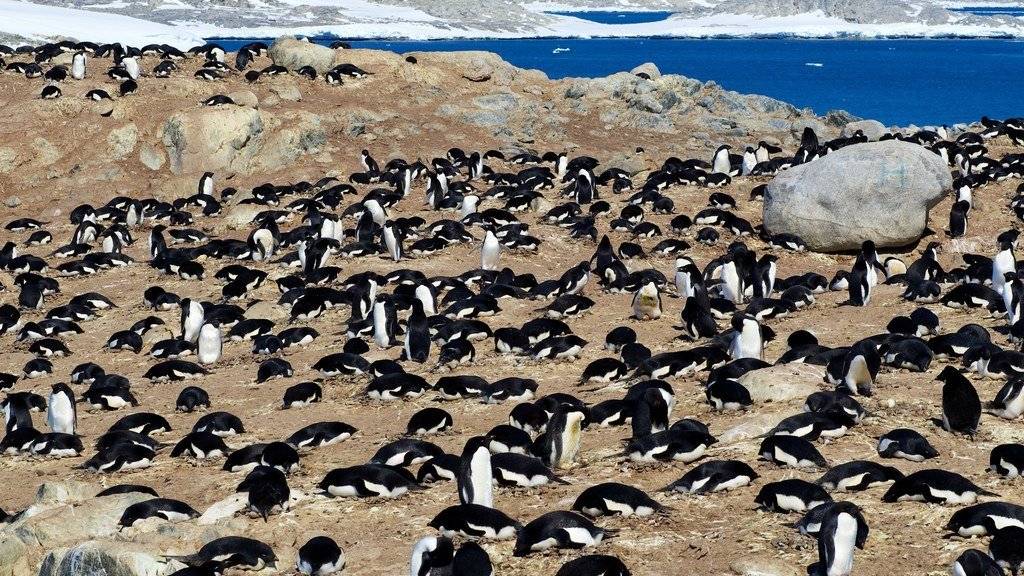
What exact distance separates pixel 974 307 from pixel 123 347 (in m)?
11.5

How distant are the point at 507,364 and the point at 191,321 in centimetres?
481

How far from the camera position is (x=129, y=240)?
2312 centimetres

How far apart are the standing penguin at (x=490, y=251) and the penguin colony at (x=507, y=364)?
0.25 feet

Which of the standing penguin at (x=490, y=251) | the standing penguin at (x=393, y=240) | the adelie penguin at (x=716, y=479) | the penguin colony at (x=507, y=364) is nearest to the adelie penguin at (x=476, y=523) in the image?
the penguin colony at (x=507, y=364)

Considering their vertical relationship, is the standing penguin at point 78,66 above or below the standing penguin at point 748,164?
above

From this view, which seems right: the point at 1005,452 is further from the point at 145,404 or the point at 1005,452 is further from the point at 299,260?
the point at 299,260

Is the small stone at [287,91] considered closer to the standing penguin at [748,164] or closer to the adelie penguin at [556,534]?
the standing penguin at [748,164]

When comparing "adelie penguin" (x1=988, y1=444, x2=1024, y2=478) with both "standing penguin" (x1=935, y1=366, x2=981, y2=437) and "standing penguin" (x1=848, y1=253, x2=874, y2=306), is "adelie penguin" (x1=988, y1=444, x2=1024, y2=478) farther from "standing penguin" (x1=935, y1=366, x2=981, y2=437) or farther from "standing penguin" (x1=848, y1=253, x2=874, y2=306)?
"standing penguin" (x1=848, y1=253, x2=874, y2=306)

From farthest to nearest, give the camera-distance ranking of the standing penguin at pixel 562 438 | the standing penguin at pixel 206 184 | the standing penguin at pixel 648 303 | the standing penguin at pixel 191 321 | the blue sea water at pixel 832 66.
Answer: the blue sea water at pixel 832 66 < the standing penguin at pixel 206 184 < the standing penguin at pixel 191 321 < the standing penguin at pixel 648 303 < the standing penguin at pixel 562 438

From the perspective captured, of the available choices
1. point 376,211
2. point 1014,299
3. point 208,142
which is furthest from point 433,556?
point 208,142

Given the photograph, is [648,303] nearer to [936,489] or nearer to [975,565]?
[936,489]

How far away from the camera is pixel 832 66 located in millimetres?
117875

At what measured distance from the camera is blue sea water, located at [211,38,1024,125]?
81506 millimetres

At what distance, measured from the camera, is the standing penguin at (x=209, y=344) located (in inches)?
597
